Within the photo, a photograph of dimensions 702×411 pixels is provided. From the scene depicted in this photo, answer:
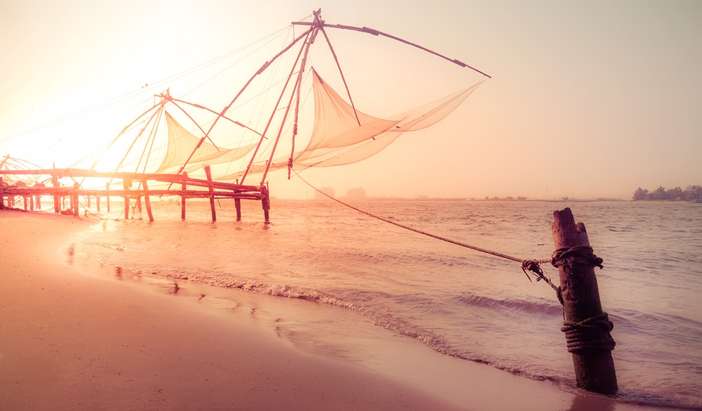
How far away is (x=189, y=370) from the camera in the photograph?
2305mm

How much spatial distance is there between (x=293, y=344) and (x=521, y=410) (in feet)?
5.26

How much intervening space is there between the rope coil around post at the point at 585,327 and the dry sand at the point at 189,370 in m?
0.34

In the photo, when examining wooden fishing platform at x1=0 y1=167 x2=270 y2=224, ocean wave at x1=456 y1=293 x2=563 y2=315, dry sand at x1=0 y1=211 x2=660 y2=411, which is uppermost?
wooden fishing platform at x1=0 y1=167 x2=270 y2=224

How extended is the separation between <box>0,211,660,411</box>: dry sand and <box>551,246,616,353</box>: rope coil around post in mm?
341

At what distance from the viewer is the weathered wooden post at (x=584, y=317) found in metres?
2.65

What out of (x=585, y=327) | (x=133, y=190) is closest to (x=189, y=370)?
(x=585, y=327)

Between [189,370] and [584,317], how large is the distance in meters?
2.51

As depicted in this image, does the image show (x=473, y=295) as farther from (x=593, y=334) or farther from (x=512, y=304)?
(x=593, y=334)

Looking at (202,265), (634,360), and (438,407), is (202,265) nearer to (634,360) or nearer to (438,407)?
(438,407)

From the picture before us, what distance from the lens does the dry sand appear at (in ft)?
6.46

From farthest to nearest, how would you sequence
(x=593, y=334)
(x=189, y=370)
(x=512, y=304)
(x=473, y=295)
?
(x=473, y=295) < (x=512, y=304) < (x=593, y=334) < (x=189, y=370)

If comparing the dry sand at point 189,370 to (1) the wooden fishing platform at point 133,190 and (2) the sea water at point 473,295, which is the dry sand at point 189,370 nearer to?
(2) the sea water at point 473,295

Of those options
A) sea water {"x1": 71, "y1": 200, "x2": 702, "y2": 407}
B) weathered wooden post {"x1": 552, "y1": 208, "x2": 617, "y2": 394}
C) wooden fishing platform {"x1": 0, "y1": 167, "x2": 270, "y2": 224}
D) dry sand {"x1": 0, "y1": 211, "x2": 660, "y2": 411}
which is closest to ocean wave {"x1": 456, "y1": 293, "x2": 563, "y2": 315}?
sea water {"x1": 71, "y1": 200, "x2": 702, "y2": 407}

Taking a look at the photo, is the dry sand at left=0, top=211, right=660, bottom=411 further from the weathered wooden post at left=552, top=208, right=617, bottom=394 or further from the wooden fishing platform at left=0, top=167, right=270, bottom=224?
the wooden fishing platform at left=0, top=167, right=270, bottom=224
